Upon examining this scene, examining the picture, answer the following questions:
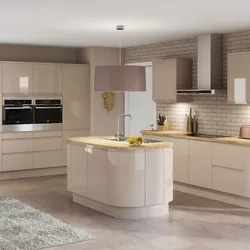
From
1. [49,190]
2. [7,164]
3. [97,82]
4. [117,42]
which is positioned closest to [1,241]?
[97,82]

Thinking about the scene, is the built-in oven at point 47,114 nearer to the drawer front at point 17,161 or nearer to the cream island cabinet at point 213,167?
the drawer front at point 17,161

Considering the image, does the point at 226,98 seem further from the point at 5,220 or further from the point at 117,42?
the point at 5,220

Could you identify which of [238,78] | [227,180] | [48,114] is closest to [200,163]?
[227,180]

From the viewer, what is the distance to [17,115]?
360 inches

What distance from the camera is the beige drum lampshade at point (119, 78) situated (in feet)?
21.1

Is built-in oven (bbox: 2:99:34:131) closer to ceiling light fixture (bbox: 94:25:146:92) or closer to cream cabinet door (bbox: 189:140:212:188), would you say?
ceiling light fixture (bbox: 94:25:146:92)

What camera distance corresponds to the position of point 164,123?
876cm

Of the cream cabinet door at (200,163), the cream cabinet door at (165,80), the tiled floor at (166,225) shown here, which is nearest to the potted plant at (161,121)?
the cream cabinet door at (165,80)

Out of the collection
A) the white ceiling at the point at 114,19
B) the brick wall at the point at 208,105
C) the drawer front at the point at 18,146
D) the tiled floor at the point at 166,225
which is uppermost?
the white ceiling at the point at 114,19

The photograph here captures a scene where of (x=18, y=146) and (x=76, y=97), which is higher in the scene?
(x=76, y=97)

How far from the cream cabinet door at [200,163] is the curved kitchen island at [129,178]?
3.32 feet

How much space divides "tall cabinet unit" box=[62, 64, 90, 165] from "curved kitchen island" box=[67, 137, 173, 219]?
305 cm

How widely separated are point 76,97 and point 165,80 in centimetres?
203

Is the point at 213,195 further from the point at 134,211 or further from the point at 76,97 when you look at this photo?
the point at 76,97
